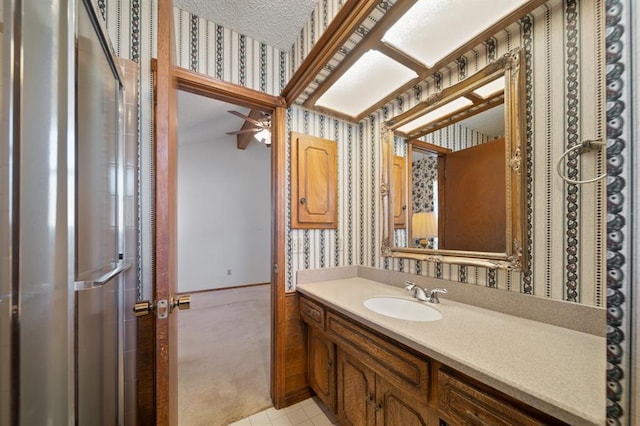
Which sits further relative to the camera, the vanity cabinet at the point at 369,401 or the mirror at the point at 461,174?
the mirror at the point at 461,174

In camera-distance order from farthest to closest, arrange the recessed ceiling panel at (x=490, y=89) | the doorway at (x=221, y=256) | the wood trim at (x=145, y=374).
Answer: the doorway at (x=221, y=256)
the wood trim at (x=145, y=374)
the recessed ceiling panel at (x=490, y=89)

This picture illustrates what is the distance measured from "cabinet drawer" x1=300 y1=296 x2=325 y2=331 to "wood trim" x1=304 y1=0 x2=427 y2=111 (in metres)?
1.38

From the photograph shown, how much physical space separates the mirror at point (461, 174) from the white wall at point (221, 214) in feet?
12.3

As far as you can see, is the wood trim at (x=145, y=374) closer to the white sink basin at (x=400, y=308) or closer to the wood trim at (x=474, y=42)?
the white sink basin at (x=400, y=308)

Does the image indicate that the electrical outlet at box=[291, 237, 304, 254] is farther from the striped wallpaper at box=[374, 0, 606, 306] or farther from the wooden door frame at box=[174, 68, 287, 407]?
the striped wallpaper at box=[374, 0, 606, 306]

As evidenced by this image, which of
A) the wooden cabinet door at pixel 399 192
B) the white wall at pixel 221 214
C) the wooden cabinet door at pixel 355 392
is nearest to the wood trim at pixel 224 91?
the wooden cabinet door at pixel 399 192

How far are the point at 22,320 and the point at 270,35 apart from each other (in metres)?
1.88

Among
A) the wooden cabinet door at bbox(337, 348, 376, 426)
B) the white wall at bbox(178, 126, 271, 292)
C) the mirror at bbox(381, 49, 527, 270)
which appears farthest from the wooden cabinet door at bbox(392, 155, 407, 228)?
the white wall at bbox(178, 126, 271, 292)

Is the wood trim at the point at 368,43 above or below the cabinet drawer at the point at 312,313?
above

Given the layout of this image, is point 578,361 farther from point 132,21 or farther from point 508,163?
point 132,21

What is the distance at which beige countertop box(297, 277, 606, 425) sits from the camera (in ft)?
1.67

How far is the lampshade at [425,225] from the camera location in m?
1.37

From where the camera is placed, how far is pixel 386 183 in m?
1.64

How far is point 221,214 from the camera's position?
14.9ft
